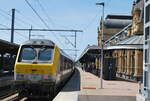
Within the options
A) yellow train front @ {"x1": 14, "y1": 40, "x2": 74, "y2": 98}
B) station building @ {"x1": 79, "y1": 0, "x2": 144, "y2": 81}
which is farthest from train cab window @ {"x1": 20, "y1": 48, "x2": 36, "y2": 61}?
station building @ {"x1": 79, "y1": 0, "x2": 144, "y2": 81}

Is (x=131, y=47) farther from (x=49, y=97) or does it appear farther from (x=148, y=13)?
(x=148, y=13)

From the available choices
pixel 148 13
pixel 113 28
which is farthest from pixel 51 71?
pixel 113 28

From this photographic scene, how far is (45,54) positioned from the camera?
1808 cm

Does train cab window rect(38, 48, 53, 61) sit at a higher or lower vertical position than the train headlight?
higher

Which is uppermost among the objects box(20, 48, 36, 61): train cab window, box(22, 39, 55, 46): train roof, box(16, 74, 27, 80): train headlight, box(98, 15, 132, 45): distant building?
box(98, 15, 132, 45): distant building

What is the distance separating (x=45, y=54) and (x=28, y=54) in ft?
2.90

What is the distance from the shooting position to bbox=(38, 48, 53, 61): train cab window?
58.7 ft

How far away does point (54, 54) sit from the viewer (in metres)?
18.0

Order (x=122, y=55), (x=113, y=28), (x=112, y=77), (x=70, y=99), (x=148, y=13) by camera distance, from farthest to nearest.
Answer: (x=113, y=28) → (x=122, y=55) → (x=112, y=77) → (x=70, y=99) → (x=148, y=13)

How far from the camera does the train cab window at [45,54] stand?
704 inches

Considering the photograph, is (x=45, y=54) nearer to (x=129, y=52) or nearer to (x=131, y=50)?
(x=131, y=50)

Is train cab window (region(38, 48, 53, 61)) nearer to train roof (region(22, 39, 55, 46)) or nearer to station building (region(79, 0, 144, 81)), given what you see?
train roof (region(22, 39, 55, 46))

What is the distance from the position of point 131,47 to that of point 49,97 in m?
12.0

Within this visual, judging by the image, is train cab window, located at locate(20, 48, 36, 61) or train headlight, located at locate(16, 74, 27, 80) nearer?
train headlight, located at locate(16, 74, 27, 80)
